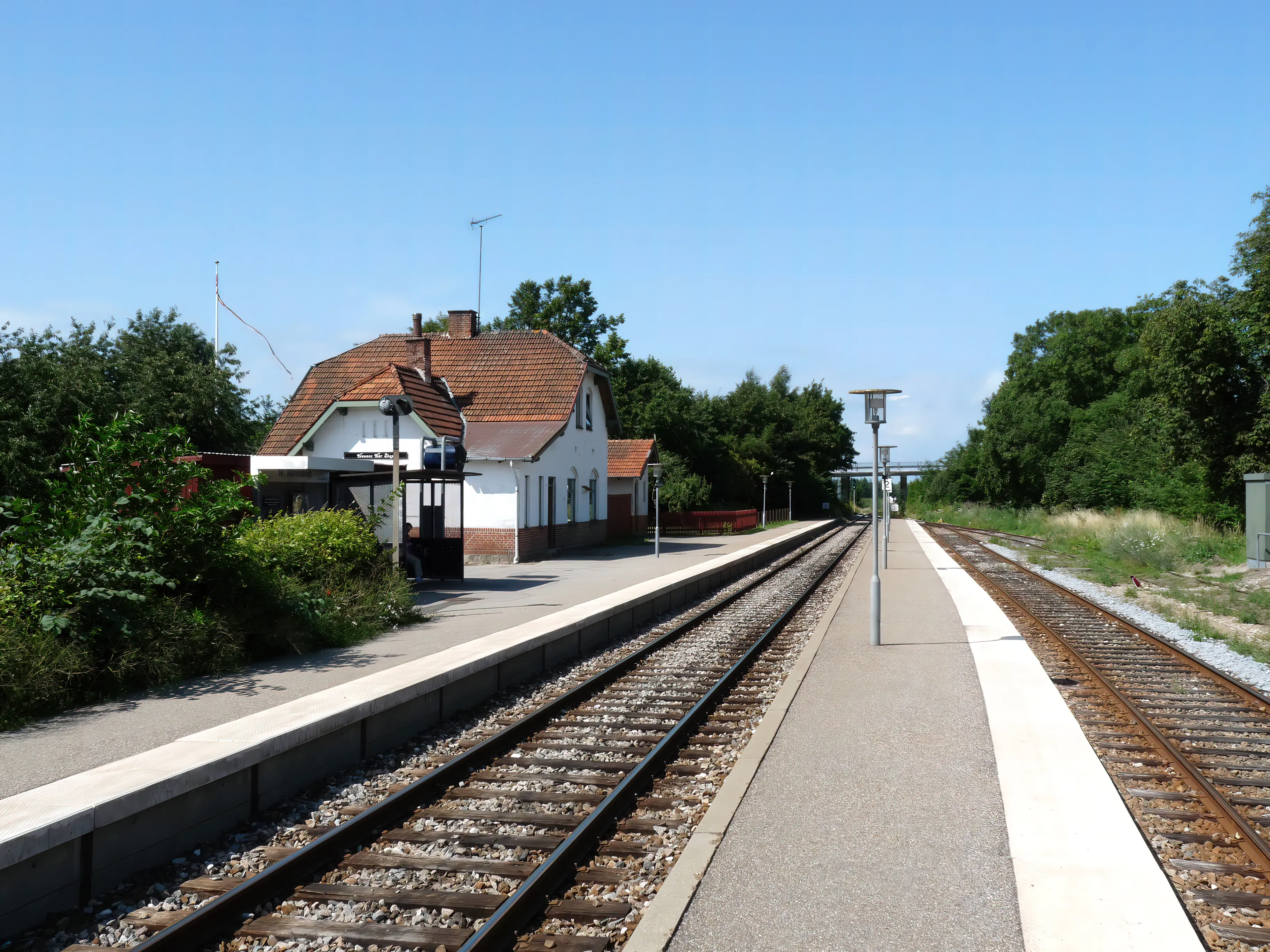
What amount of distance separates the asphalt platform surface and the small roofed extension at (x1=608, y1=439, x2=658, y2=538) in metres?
33.1

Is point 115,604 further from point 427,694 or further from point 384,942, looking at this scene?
point 384,942

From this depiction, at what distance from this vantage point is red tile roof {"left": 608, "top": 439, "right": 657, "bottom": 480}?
45.5 m

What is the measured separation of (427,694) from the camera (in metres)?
8.75

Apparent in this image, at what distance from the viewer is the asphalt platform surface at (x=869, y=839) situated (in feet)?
14.5

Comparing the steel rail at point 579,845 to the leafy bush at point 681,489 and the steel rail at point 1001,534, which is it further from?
the leafy bush at point 681,489

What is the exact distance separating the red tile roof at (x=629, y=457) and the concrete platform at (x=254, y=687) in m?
24.9

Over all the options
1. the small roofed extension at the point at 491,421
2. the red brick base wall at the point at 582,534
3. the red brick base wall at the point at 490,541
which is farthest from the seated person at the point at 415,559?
the red brick base wall at the point at 582,534

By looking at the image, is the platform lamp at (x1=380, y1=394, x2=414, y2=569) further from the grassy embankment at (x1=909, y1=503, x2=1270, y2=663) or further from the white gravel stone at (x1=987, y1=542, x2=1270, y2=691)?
the grassy embankment at (x1=909, y1=503, x2=1270, y2=663)

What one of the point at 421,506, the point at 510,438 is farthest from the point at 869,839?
the point at 510,438

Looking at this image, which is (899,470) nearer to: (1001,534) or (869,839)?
(1001,534)

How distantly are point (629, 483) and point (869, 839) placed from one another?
1603 inches

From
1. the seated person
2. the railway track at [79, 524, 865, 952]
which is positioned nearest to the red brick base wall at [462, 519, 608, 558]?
the seated person

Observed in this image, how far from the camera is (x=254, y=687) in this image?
912cm

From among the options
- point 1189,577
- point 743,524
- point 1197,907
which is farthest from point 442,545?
point 743,524
